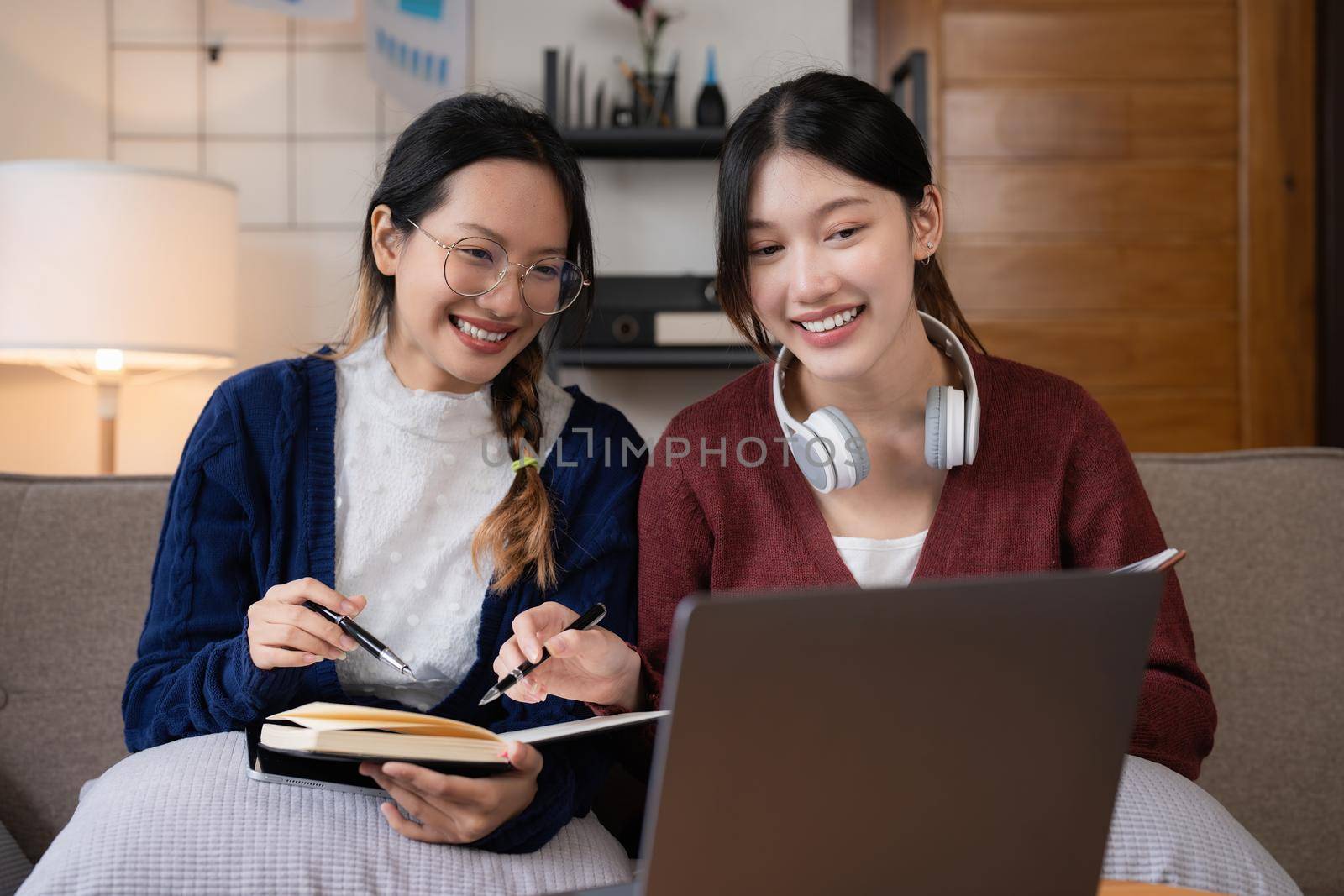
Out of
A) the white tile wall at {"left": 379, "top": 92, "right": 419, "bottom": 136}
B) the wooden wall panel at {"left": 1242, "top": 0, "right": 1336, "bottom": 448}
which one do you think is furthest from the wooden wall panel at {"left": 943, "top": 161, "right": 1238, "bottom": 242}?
the white tile wall at {"left": 379, "top": 92, "right": 419, "bottom": 136}

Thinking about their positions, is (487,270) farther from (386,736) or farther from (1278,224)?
(1278,224)

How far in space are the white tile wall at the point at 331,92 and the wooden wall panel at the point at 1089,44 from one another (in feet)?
4.58

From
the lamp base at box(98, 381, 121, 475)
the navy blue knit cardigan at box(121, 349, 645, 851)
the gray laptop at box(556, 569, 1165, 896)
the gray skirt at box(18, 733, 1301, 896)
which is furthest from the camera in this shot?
the lamp base at box(98, 381, 121, 475)

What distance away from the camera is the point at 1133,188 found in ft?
8.80

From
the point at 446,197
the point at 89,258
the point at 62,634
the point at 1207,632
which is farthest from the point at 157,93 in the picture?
the point at 1207,632

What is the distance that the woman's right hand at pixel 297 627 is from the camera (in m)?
0.99

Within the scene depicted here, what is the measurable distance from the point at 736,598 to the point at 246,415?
2.97 feet

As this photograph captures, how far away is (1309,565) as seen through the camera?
5.04 ft

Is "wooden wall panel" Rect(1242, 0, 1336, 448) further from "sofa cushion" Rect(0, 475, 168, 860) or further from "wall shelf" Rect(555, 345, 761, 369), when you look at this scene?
"sofa cushion" Rect(0, 475, 168, 860)

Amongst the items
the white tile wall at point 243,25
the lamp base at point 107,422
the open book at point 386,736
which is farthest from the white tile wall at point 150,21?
the open book at point 386,736

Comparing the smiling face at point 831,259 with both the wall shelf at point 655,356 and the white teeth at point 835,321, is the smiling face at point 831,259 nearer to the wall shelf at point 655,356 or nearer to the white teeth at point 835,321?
the white teeth at point 835,321

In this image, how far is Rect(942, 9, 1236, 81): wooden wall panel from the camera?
105 inches

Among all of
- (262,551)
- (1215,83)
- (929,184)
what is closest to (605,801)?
(262,551)

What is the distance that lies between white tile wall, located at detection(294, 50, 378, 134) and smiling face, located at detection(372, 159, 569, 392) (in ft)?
4.91
